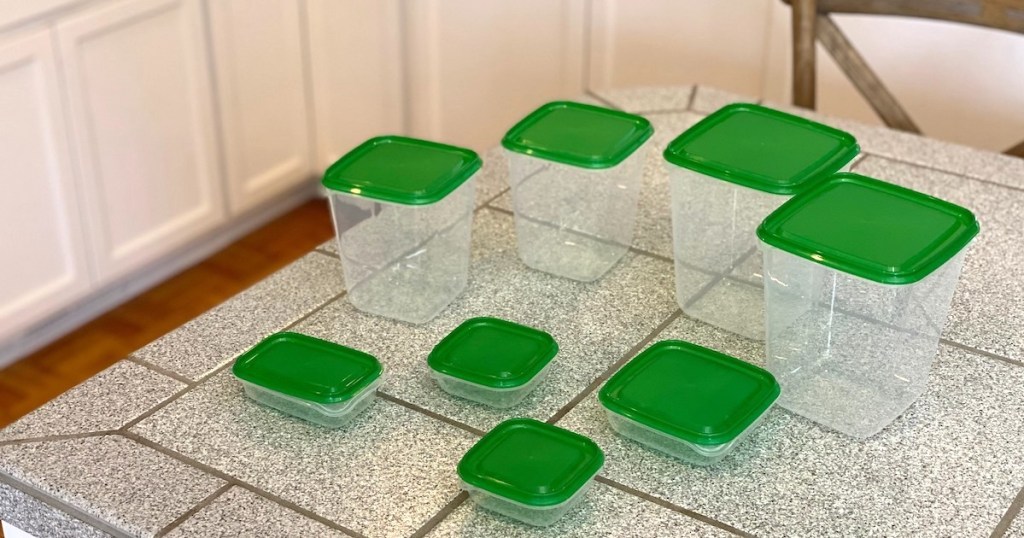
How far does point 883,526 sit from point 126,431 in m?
0.63

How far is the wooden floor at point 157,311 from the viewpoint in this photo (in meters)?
2.50

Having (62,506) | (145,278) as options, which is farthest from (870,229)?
(145,278)

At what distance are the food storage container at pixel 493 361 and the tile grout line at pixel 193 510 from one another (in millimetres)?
212

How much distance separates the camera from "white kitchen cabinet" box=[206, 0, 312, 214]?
271 cm

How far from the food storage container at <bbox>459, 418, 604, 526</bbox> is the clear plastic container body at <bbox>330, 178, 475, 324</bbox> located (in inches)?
10.0

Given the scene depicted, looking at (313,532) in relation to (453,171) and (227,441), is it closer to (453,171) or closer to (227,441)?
(227,441)

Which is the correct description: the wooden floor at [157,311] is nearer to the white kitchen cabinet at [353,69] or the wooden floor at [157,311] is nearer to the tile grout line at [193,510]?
the white kitchen cabinet at [353,69]

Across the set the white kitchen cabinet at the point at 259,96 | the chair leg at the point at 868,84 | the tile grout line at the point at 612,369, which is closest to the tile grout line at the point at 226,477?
the tile grout line at the point at 612,369

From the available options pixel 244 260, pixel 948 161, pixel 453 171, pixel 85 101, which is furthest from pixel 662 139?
pixel 244 260

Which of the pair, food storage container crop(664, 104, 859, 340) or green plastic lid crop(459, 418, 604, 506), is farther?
food storage container crop(664, 104, 859, 340)

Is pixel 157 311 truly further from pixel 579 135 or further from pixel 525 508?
pixel 525 508

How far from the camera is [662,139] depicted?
5.21 ft

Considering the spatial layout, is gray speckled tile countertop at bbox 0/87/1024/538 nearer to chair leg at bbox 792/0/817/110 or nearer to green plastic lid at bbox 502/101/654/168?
green plastic lid at bbox 502/101/654/168

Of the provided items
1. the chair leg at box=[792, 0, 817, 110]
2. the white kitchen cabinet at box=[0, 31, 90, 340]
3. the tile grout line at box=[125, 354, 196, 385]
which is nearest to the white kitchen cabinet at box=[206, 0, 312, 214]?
the white kitchen cabinet at box=[0, 31, 90, 340]
